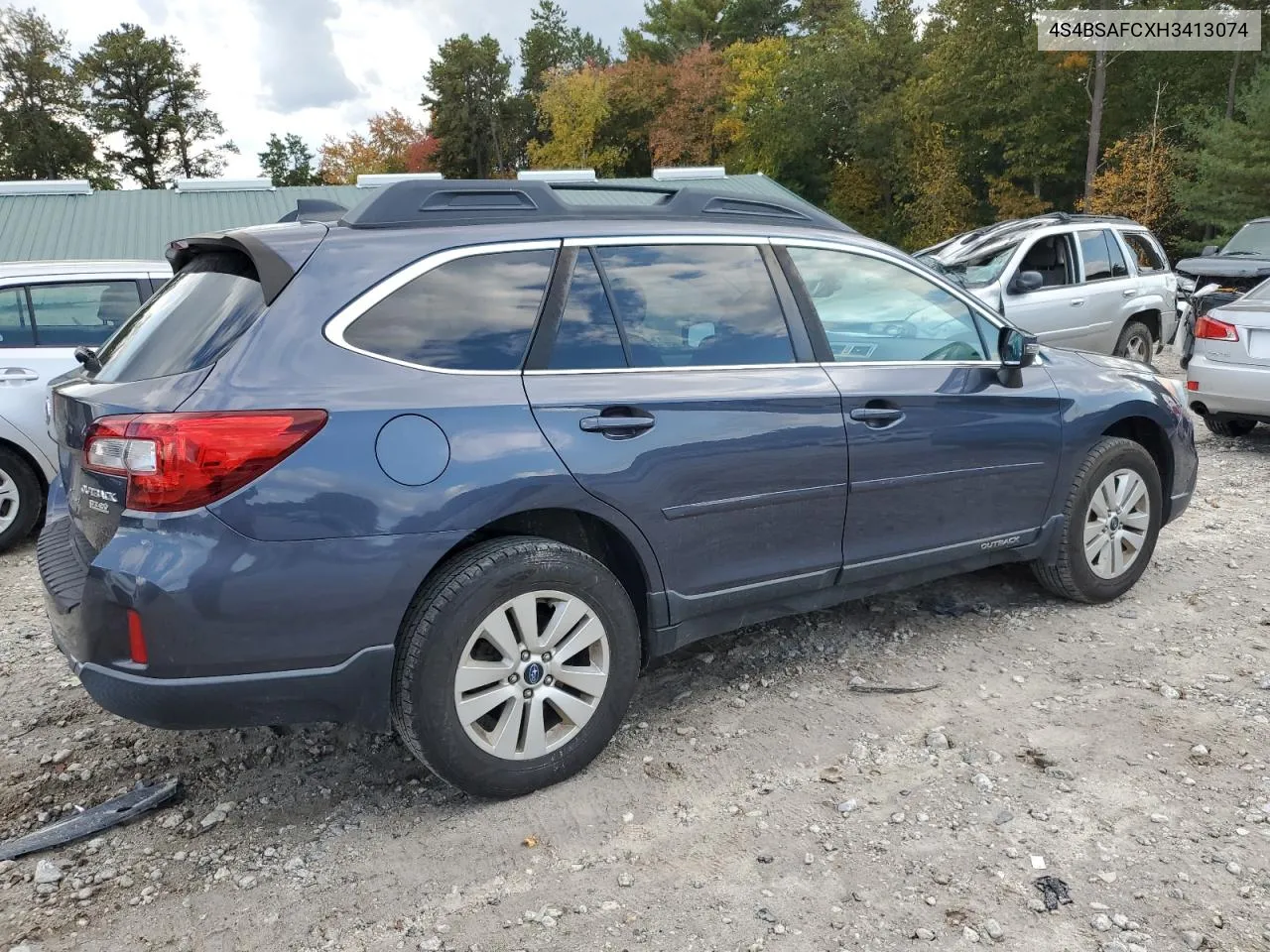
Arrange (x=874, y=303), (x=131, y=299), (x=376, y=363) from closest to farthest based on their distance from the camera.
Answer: (x=376, y=363), (x=874, y=303), (x=131, y=299)

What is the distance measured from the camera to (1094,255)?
10.2 m

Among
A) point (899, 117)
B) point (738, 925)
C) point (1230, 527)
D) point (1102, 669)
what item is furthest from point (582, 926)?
point (899, 117)

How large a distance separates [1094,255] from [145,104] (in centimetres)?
6772

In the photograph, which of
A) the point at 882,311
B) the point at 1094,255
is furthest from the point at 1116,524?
the point at 1094,255

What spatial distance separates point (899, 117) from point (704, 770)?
4709 centimetres

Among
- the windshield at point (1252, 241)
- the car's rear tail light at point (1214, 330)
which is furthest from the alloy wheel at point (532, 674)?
the windshield at point (1252, 241)

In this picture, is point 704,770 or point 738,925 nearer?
point 738,925

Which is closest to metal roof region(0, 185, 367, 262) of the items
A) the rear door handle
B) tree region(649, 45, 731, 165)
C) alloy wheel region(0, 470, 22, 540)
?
alloy wheel region(0, 470, 22, 540)

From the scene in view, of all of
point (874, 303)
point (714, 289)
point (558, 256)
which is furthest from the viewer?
point (874, 303)

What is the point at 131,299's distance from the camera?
250 inches

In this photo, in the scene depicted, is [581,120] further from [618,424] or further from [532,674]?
[532,674]

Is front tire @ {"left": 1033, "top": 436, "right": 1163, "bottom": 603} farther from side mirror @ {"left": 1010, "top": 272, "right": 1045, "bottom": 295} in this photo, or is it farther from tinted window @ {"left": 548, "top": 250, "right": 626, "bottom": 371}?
side mirror @ {"left": 1010, "top": 272, "right": 1045, "bottom": 295}

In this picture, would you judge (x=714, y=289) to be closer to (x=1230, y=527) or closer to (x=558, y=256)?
(x=558, y=256)

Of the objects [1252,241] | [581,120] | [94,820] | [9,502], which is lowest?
[94,820]
